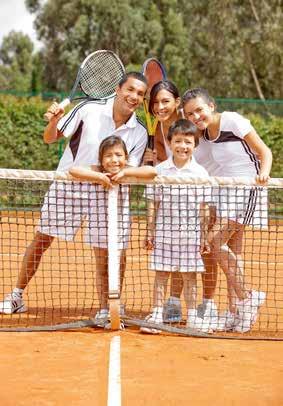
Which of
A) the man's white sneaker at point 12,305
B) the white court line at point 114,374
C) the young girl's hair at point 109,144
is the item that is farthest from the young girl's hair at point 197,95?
the man's white sneaker at point 12,305

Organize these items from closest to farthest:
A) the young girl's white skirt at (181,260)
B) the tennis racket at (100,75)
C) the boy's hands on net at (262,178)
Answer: the boy's hands on net at (262,178) < the young girl's white skirt at (181,260) < the tennis racket at (100,75)

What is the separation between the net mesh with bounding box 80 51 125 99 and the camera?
20.2ft

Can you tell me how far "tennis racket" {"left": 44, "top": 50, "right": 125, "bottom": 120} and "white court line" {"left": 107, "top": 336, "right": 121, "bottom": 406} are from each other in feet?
6.33

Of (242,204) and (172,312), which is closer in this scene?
(242,204)

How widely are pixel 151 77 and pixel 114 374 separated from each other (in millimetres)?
2584

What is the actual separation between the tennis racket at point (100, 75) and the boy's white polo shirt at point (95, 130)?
0.27 meters

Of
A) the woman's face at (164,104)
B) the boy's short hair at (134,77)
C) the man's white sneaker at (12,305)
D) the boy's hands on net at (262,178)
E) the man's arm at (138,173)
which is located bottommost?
the man's white sneaker at (12,305)

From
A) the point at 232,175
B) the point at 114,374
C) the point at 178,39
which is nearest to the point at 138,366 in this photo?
the point at 114,374

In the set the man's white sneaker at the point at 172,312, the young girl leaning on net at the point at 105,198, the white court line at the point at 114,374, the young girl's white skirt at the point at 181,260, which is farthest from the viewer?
the man's white sneaker at the point at 172,312

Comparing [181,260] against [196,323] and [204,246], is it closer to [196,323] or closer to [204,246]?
[204,246]

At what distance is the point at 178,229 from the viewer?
5.60 meters

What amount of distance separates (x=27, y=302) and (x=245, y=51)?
26635 millimetres

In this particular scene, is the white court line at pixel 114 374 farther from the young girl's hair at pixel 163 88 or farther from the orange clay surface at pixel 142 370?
the young girl's hair at pixel 163 88

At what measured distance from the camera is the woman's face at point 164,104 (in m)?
5.60
